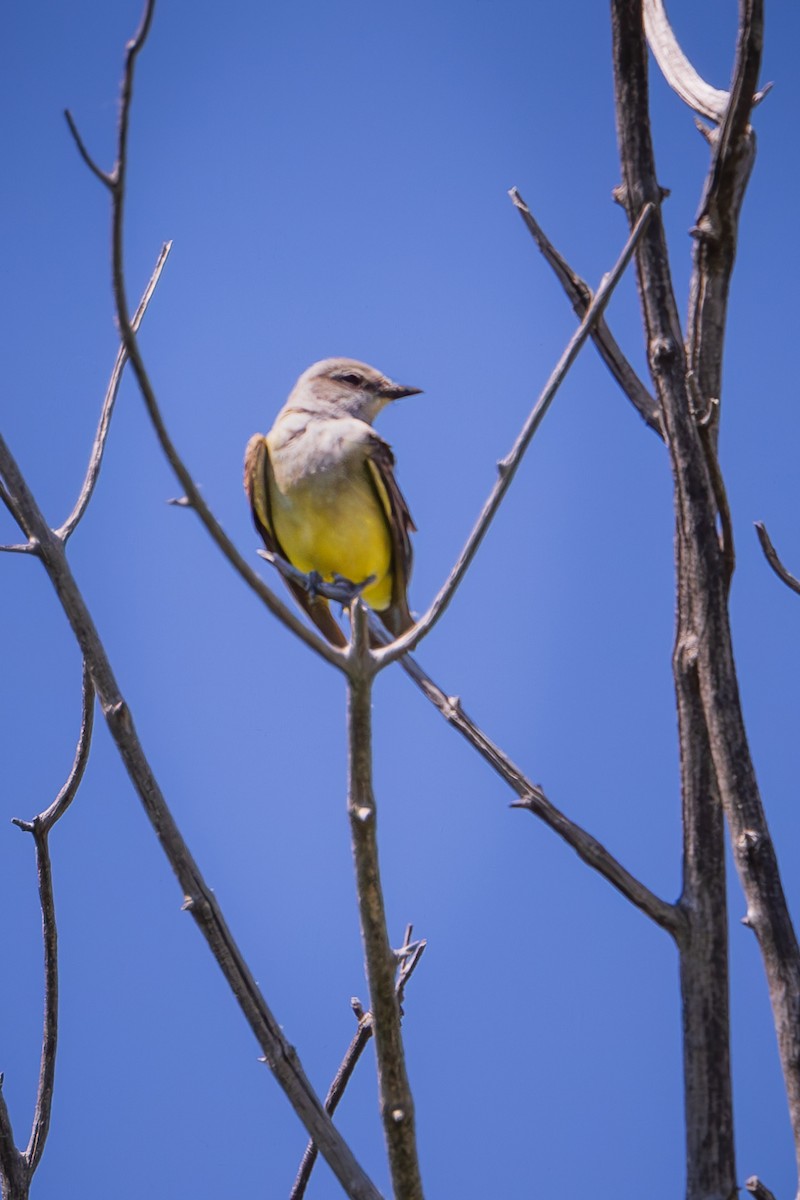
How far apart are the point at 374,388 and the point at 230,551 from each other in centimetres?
421

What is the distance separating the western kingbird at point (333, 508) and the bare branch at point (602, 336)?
2131 millimetres

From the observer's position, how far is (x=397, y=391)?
6457 mm

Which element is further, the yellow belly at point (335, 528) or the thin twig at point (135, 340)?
the yellow belly at point (335, 528)

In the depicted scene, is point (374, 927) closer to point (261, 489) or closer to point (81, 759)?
point (81, 759)

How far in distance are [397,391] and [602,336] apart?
300 cm

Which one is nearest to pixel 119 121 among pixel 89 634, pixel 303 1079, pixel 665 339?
pixel 89 634

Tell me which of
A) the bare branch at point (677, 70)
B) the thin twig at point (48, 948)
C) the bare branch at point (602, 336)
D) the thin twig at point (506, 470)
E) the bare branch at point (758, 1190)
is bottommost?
the bare branch at point (758, 1190)

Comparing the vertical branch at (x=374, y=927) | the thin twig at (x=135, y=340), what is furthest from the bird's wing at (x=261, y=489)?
the thin twig at (x=135, y=340)

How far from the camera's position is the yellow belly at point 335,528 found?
567 centimetres

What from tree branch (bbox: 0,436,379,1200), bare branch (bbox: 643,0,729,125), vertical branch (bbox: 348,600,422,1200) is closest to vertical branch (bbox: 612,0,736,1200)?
bare branch (bbox: 643,0,729,125)

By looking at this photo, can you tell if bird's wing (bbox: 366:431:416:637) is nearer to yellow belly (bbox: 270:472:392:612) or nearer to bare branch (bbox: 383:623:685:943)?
yellow belly (bbox: 270:472:392:612)

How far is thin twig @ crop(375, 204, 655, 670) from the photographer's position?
2.60m

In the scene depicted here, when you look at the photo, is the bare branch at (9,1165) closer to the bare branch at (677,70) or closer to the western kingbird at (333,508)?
the western kingbird at (333,508)

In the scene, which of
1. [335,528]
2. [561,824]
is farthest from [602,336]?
[335,528]
